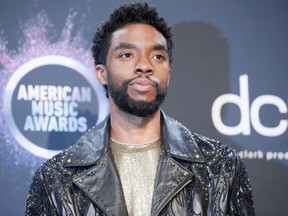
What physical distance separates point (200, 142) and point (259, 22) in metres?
0.66

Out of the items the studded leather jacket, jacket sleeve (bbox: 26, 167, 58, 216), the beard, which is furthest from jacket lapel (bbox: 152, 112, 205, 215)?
jacket sleeve (bbox: 26, 167, 58, 216)

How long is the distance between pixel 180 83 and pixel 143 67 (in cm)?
47

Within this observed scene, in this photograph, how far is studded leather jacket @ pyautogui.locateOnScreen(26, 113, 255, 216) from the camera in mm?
1482

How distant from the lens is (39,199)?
5.24 ft

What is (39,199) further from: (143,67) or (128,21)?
(128,21)

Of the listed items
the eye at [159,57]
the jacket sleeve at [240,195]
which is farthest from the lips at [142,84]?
the jacket sleeve at [240,195]

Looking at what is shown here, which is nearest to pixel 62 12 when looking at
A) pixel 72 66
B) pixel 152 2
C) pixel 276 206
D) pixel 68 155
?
pixel 72 66

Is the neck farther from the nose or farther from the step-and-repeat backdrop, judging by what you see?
the step-and-repeat backdrop

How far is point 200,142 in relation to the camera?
5.36 ft

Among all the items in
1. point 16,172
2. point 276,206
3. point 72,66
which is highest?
point 72,66

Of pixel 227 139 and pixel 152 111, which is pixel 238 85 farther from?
pixel 152 111

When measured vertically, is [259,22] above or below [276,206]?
above

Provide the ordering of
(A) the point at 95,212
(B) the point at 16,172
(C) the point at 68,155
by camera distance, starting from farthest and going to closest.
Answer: (B) the point at 16,172, (C) the point at 68,155, (A) the point at 95,212

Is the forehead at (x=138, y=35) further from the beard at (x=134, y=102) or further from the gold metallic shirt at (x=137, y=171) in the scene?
the gold metallic shirt at (x=137, y=171)
